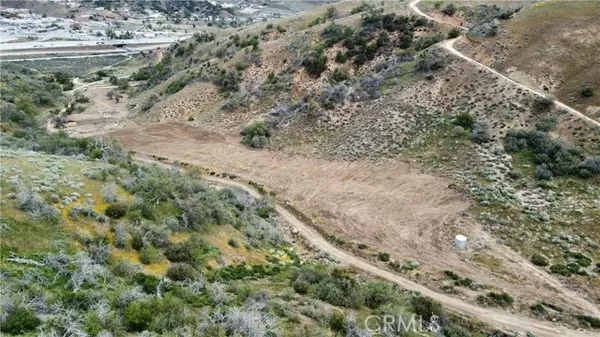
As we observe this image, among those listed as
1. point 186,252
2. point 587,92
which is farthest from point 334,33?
point 186,252

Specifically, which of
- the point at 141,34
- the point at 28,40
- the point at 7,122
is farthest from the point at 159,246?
the point at 141,34

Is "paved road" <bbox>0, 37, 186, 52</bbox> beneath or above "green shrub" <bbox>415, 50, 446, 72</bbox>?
beneath

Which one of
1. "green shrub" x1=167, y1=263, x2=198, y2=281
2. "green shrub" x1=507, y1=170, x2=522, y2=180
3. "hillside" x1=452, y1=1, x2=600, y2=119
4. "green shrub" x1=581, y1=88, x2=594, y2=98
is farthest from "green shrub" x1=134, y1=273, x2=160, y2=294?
"green shrub" x1=581, y1=88, x2=594, y2=98

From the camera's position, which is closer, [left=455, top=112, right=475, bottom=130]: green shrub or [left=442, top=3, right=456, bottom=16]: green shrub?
[left=455, top=112, right=475, bottom=130]: green shrub

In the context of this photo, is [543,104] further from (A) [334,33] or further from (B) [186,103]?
(B) [186,103]

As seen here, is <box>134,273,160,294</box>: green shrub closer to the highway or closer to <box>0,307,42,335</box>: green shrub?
<box>0,307,42,335</box>: green shrub

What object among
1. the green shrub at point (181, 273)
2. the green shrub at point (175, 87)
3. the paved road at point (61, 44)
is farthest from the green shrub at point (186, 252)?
the paved road at point (61, 44)

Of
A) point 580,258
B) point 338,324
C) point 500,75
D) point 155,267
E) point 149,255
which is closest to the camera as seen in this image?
point 338,324
